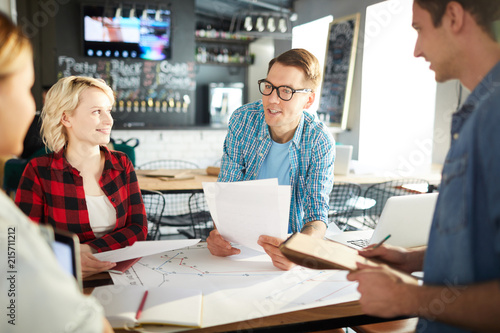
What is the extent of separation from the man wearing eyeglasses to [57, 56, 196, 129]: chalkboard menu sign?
5687 millimetres

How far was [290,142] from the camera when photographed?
6.75ft

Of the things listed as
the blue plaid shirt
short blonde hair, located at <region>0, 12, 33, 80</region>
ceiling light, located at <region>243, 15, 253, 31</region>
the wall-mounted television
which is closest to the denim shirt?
short blonde hair, located at <region>0, 12, 33, 80</region>

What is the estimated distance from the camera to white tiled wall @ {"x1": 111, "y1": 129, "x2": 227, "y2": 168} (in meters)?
6.38

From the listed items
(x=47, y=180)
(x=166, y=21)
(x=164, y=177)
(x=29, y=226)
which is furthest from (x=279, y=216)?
(x=166, y=21)

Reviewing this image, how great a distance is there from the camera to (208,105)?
34.2 ft

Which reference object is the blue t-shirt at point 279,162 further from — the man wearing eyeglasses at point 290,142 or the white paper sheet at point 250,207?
the white paper sheet at point 250,207

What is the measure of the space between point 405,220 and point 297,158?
24.9 inches

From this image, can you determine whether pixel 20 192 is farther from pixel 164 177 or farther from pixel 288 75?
pixel 164 177

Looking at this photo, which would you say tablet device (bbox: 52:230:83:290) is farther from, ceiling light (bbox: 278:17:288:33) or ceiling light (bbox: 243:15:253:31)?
ceiling light (bbox: 278:17:288:33)

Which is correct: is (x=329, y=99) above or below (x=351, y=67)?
below

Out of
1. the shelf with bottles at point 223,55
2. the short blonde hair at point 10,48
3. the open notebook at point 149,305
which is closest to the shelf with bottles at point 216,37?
the shelf with bottles at point 223,55

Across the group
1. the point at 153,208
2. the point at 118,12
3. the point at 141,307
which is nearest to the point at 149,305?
the point at 141,307

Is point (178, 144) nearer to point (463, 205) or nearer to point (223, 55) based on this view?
point (223, 55)

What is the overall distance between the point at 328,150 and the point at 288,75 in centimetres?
40
